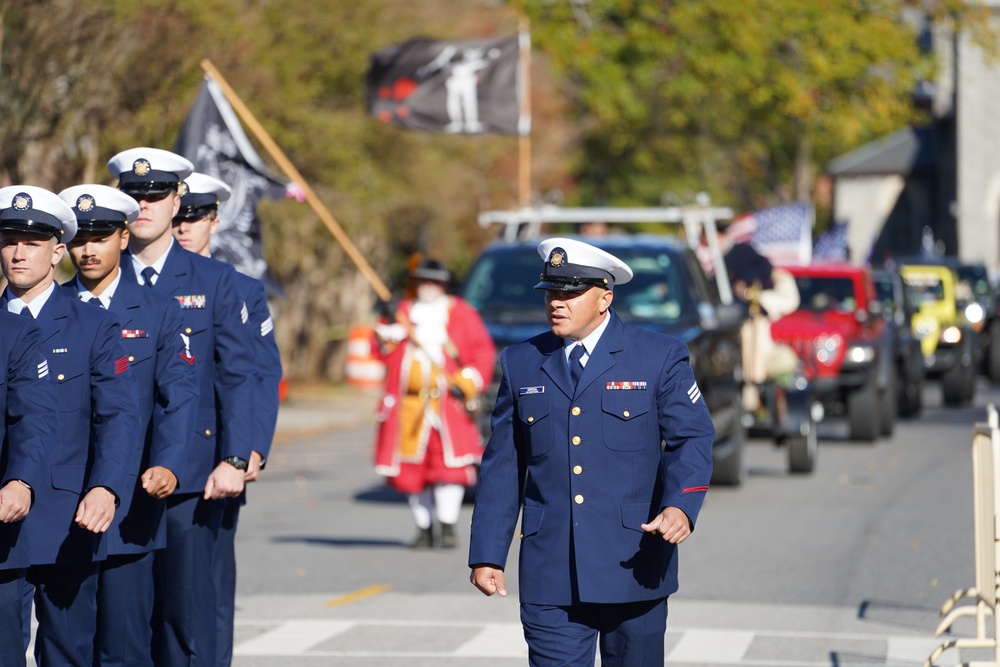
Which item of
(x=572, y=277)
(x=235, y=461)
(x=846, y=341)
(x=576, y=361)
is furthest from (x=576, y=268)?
(x=846, y=341)

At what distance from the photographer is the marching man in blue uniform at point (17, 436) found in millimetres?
5648

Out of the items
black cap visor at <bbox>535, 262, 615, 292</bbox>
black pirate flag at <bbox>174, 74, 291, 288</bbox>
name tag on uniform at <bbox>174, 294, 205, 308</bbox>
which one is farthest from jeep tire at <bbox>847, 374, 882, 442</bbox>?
black cap visor at <bbox>535, 262, 615, 292</bbox>

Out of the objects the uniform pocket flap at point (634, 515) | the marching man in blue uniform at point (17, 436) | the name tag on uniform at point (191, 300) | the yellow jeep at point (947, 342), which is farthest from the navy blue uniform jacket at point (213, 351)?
the yellow jeep at point (947, 342)

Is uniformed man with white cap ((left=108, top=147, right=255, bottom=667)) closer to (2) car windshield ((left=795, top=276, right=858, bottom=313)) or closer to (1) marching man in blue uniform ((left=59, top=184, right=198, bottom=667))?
(1) marching man in blue uniform ((left=59, top=184, right=198, bottom=667))

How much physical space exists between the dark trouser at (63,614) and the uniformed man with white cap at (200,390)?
731 millimetres

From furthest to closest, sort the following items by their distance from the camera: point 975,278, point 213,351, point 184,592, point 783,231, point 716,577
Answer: point 975,278 < point 783,231 < point 716,577 < point 213,351 < point 184,592

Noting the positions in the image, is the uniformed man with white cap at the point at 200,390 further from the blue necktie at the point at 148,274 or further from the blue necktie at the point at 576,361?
the blue necktie at the point at 576,361

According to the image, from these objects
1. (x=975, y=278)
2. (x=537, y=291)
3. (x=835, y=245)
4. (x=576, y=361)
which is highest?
(x=576, y=361)

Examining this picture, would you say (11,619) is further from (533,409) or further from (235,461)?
→ (533,409)

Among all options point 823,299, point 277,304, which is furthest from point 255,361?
point 277,304

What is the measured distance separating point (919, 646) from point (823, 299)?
12265mm

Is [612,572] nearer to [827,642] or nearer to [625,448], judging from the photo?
[625,448]

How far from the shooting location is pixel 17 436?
5668 mm

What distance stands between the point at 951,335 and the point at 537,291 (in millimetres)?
13264
